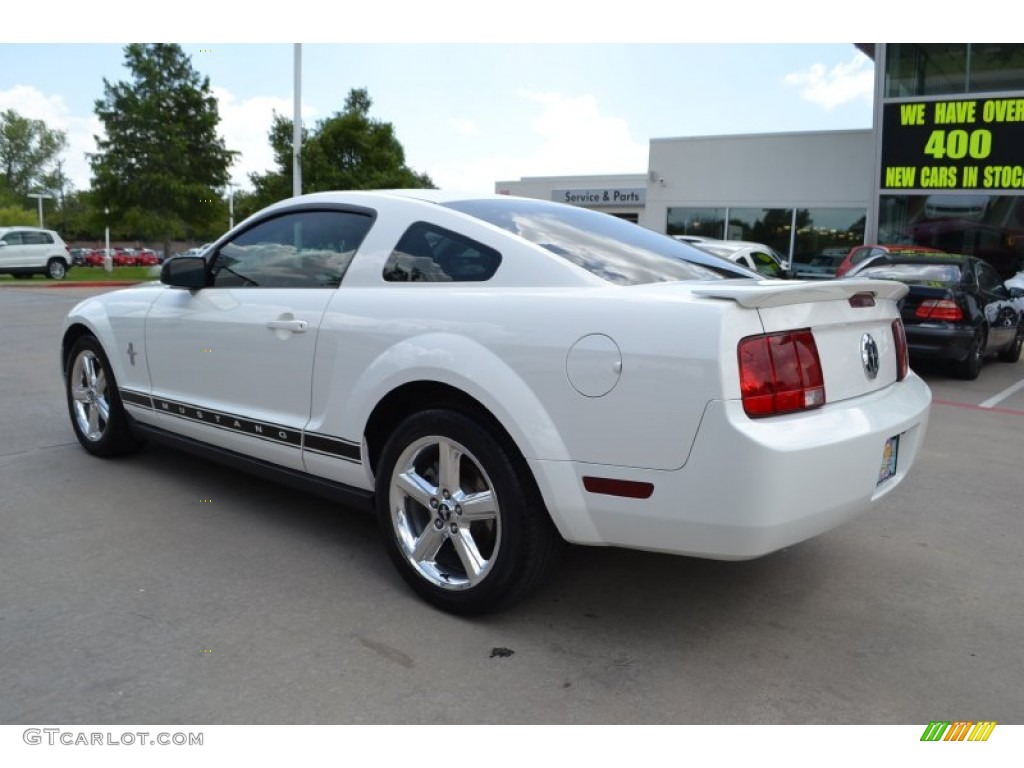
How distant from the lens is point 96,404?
16.8ft

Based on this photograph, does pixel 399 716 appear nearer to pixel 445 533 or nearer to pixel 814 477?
pixel 445 533

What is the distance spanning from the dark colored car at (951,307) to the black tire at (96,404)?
24.4 feet

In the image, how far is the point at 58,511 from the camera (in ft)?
13.7

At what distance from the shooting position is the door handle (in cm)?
357

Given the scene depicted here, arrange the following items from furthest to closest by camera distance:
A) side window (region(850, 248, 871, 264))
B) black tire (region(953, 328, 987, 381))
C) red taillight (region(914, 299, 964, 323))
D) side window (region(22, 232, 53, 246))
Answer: side window (region(22, 232, 53, 246)), side window (region(850, 248, 871, 264)), black tire (region(953, 328, 987, 381)), red taillight (region(914, 299, 964, 323))

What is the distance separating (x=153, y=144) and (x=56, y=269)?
1098 cm

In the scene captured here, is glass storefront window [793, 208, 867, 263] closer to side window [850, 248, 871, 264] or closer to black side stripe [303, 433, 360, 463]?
side window [850, 248, 871, 264]

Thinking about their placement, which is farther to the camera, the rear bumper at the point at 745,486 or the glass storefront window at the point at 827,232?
the glass storefront window at the point at 827,232

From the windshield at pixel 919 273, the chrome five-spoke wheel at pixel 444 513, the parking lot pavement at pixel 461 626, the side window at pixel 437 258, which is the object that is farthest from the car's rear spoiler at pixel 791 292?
the windshield at pixel 919 273

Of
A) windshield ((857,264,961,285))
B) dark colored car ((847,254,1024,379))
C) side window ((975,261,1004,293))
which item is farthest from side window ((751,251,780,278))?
side window ((975,261,1004,293))

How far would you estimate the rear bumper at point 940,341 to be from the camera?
889 centimetres

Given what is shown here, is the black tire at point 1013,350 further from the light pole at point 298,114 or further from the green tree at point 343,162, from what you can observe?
the green tree at point 343,162

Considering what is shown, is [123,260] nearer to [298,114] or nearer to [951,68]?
[298,114]

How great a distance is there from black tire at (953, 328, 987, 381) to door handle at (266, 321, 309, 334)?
7.99m
